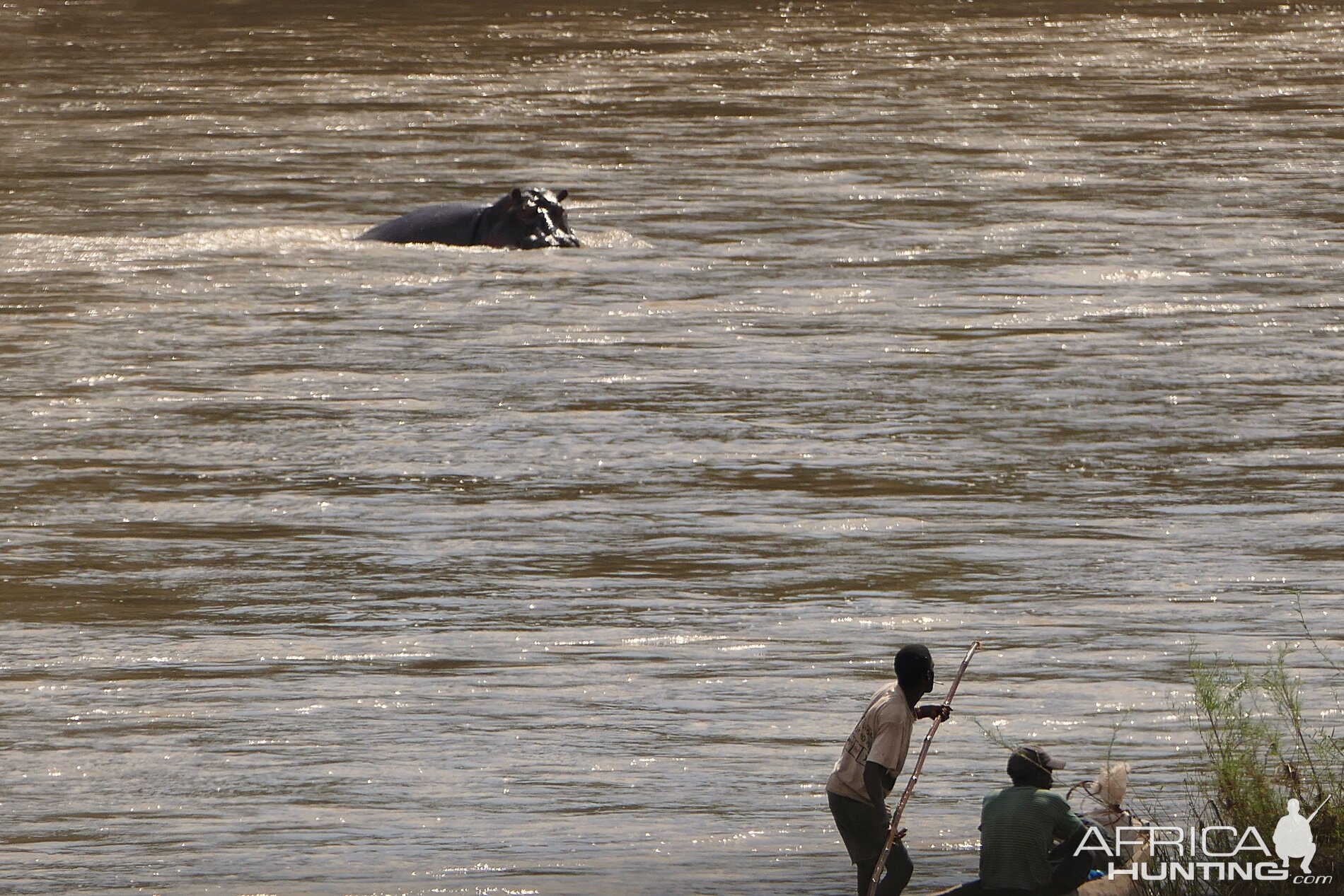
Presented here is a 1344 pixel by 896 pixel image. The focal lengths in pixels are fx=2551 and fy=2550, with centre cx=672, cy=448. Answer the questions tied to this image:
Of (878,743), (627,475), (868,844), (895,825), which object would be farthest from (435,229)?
(895,825)

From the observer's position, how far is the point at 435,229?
94.3ft

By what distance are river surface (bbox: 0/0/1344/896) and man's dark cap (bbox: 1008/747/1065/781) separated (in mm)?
948

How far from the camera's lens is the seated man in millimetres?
10039

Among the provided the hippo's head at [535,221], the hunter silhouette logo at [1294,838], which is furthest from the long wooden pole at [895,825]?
the hippo's head at [535,221]

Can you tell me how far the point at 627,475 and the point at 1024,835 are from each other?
29.4 feet

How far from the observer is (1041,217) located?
97.5 feet

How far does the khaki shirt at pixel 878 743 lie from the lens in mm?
10133

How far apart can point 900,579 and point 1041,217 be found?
14.6m

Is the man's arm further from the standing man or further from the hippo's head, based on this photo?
the hippo's head

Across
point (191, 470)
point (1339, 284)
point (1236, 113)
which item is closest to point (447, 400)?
point (191, 470)

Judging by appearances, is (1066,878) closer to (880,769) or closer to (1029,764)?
(1029,764)

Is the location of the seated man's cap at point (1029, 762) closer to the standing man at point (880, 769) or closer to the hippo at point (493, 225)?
the standing man at point (880, 769)

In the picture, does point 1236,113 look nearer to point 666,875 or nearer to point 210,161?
point 210,161

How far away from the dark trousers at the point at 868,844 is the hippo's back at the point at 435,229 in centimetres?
1882
